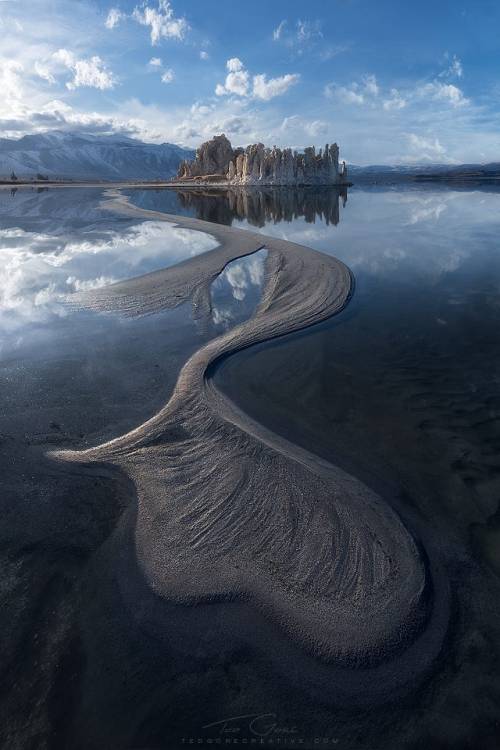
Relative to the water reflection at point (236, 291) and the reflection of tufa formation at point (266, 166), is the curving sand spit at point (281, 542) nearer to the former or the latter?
the water reflection at point (236, 291)

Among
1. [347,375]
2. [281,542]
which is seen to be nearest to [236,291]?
[347,375]

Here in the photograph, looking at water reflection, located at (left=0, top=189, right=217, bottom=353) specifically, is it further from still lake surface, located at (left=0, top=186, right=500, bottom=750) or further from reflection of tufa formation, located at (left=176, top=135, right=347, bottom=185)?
reflection of tufa formation, located at (left=176, top=135, right=347, bottom=185)

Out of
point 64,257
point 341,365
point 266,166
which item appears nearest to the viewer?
point 341,365

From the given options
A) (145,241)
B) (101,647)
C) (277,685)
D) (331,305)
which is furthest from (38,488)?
(145,241)

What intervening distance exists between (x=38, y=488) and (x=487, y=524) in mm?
7666

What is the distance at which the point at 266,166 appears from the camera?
118 meters

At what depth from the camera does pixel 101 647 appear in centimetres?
463

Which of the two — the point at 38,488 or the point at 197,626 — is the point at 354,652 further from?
the point at 38,488

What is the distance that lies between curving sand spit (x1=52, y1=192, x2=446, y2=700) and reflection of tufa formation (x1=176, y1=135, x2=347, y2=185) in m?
123

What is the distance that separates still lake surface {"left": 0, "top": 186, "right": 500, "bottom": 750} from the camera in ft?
23.1

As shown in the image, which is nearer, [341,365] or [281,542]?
[281,542]

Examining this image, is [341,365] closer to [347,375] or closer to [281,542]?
[347,375]

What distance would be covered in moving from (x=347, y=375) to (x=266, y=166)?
410 ft

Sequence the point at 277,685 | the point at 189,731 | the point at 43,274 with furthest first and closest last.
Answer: the point at 43,274, the point at 277,685, the point at 189,731
